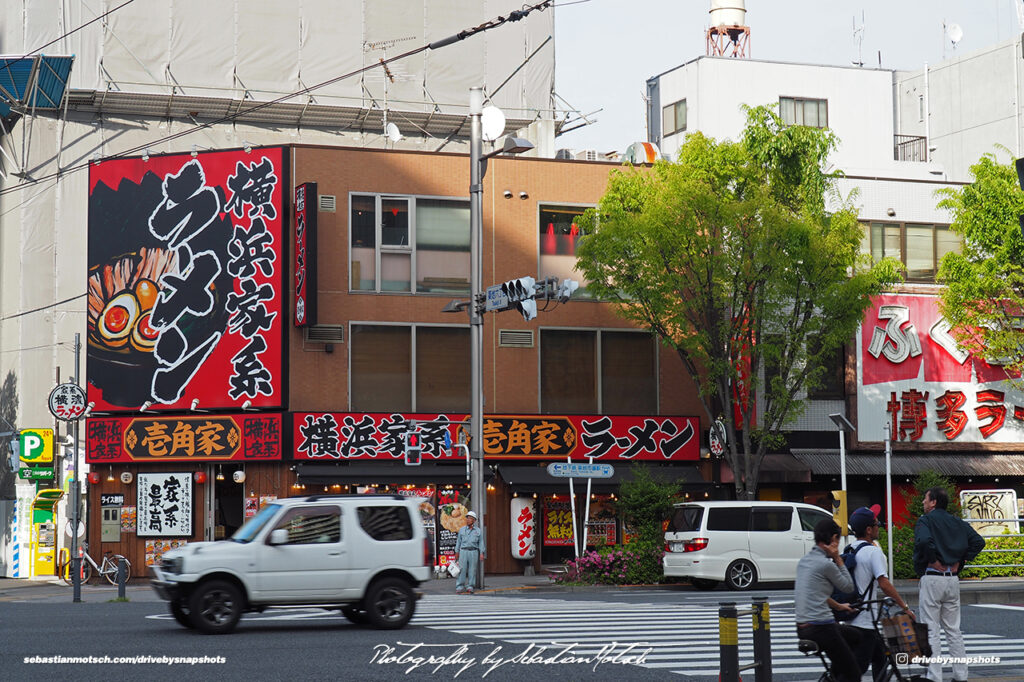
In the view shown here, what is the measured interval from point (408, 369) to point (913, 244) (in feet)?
52.9

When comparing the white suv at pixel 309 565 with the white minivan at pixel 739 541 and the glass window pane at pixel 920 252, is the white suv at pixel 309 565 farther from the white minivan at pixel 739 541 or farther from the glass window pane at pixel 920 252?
the glass window pane at pixel 920 252

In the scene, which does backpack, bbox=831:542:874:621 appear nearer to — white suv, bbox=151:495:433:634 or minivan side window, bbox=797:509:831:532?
white suv, bbox=151:495:433:634

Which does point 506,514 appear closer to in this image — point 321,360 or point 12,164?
point 321,360

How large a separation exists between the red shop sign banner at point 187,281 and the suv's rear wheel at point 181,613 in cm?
1583

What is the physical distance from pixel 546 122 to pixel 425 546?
31.0 metres

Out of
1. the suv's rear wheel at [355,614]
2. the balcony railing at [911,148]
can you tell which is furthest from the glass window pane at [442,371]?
the balcony railing at [911,148]

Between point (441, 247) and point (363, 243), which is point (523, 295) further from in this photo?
point (363, 243)

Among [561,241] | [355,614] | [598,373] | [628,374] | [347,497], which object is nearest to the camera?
[347,497]

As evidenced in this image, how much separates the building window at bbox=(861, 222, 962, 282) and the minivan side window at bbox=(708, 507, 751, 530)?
1400cm

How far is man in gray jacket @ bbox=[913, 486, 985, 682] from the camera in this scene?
12.6 m

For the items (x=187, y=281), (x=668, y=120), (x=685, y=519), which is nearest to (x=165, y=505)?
(x=187, y=281)

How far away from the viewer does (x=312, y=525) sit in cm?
1842

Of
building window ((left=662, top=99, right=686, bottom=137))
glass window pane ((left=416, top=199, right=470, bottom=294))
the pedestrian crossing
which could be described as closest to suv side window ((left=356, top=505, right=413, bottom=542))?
the pedestrian crossing

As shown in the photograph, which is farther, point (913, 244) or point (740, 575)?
point (913, 244)
